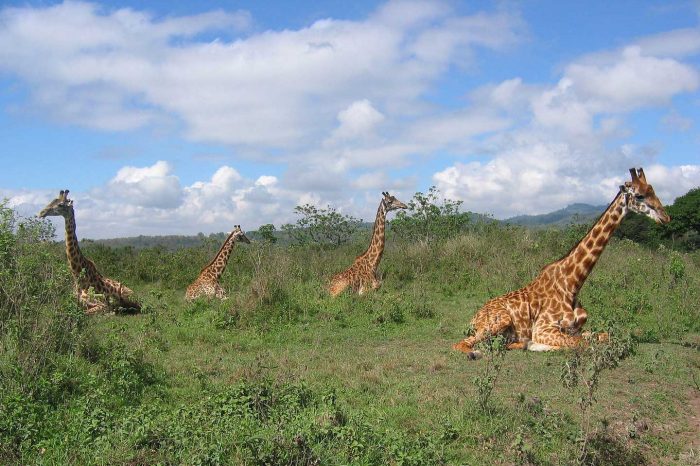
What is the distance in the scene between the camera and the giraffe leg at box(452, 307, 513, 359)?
8742 mm

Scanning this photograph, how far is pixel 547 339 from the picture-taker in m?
8.83

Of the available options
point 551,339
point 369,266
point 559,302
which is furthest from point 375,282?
point 551,339

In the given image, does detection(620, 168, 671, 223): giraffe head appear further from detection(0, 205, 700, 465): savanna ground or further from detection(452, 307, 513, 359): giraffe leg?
detection(452, 307, 513, 359): giraffe leg

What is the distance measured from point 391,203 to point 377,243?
127 centimetres

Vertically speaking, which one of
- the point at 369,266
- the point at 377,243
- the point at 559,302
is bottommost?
the point at 559,302

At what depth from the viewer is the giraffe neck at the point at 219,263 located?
1435cm

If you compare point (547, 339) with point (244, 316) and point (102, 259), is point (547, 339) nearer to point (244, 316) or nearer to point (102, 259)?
point (244, 316)

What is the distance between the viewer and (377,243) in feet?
48.7

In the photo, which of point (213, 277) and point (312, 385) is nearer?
point (312, 385)

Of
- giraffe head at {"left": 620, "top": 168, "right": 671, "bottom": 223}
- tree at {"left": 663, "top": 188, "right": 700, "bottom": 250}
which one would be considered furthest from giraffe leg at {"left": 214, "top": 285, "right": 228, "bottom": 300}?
tree at {"left": 663, "top": 188, "right": 700, "bottom": 250}

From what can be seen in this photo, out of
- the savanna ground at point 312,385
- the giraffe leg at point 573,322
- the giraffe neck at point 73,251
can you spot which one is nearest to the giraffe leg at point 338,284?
the savanna ground at point 312,385

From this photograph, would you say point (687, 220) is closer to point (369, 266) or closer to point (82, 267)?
point (369, 266)

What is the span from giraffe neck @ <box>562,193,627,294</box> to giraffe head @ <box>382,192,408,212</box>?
22.0 feet

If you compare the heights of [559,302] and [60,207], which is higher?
[60,207]
